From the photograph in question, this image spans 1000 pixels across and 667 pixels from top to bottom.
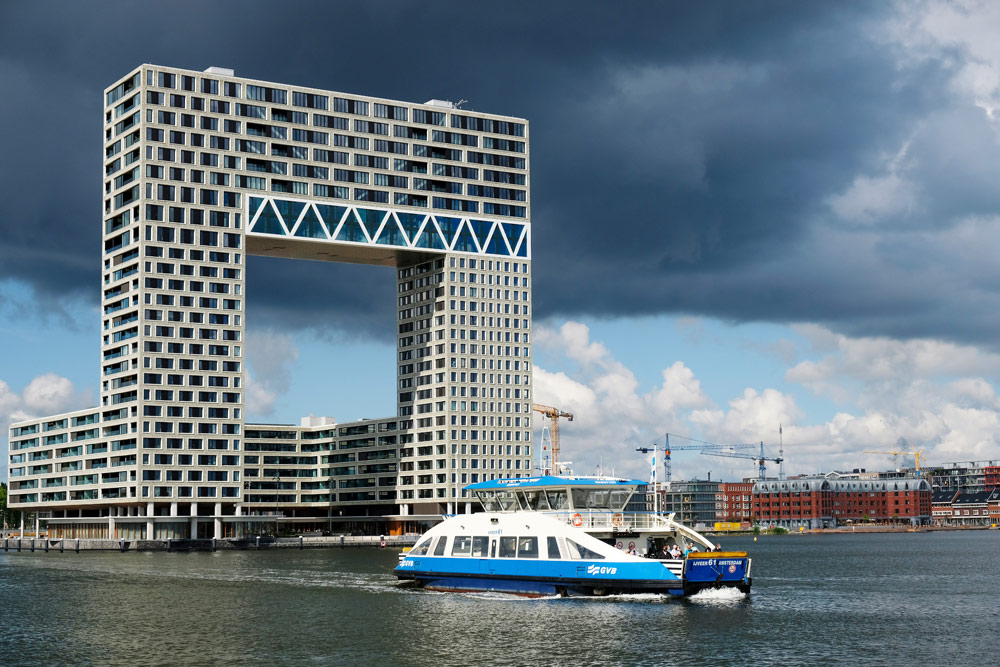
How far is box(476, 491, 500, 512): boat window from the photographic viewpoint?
91688 mm

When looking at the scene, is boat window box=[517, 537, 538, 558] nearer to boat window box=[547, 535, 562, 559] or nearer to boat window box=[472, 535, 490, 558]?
boat window box=[547, 535, 562, 559]

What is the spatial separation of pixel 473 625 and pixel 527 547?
1268 cm

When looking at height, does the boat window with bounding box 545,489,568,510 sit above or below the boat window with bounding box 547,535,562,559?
above

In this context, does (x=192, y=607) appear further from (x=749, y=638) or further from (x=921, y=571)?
(x=921, y=571)

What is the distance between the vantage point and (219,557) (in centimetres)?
17038

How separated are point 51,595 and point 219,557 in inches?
2820

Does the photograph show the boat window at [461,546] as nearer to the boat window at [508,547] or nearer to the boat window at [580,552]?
the boat window at [508,547]

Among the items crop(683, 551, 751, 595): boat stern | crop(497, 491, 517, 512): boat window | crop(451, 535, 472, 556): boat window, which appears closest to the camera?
crop(683, 551, 751, 595): boat stern

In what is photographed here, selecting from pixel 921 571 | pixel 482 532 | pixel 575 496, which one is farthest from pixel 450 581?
pixel 921 571

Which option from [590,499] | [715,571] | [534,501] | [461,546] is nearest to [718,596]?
[715,571]

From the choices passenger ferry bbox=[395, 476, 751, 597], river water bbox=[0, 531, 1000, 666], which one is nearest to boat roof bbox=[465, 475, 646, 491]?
passenger ferry bbox=[395, 476, 751, 597]

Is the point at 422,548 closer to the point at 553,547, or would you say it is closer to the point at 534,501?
the point at 534,501

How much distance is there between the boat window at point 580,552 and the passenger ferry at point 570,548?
0.06 meters

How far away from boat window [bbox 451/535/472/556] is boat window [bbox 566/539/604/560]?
10.0 m
